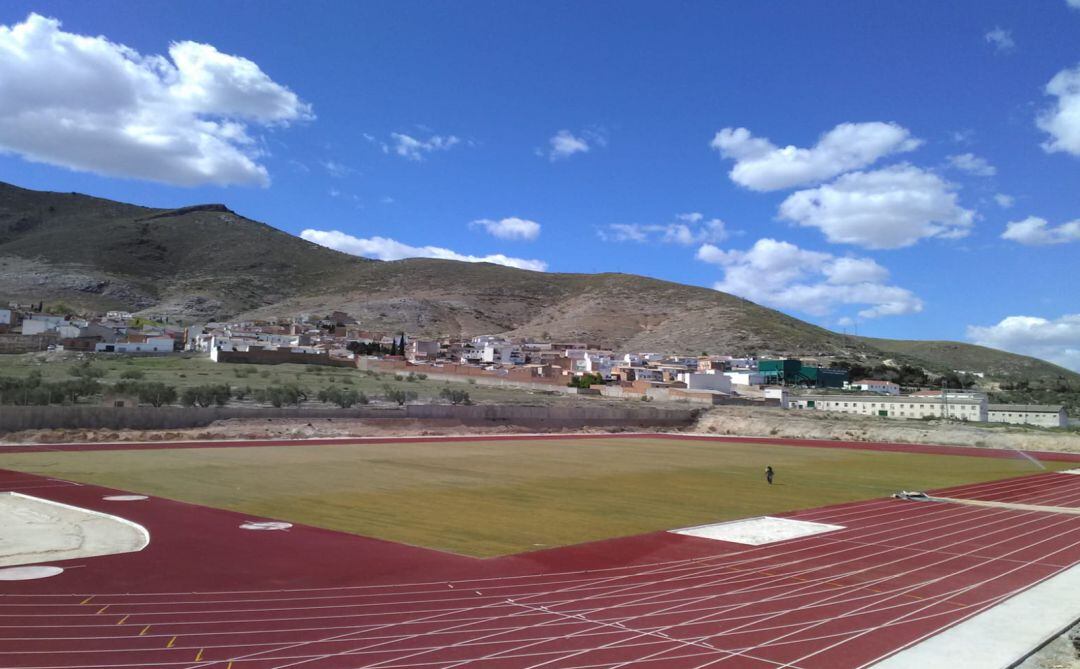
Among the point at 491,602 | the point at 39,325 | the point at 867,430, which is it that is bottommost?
the point at 491,602

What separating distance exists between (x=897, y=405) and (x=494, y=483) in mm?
66074

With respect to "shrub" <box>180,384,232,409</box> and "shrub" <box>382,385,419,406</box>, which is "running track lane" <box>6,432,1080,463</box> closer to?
"shrub" <box>180,384,232,409</box>

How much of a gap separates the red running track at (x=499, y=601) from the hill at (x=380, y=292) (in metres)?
112

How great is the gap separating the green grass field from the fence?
6.60 metres

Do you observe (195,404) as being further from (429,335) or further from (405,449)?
(429,335)

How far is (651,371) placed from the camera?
9406 centimetres

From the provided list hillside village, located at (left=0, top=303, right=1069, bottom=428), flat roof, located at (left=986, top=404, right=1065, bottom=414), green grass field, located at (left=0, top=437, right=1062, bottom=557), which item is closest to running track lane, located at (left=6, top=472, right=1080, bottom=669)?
green grass field, located at (left=0, top=437, right=1062, bottom=557)

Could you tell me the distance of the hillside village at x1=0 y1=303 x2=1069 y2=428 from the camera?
7856 cm

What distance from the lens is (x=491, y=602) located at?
11383 mm

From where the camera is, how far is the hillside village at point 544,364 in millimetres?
78562

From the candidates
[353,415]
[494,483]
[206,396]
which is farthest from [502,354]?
[494,483]

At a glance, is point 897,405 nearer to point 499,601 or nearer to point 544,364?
point 544,364

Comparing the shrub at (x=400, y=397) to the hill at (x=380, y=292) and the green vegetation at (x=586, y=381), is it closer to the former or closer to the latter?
the green vegetation at (x=586, y=381)

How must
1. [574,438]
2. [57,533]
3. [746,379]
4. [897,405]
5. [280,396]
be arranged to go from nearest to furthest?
[57,533], [280,396], [574,438], [897,405], [746,379]
